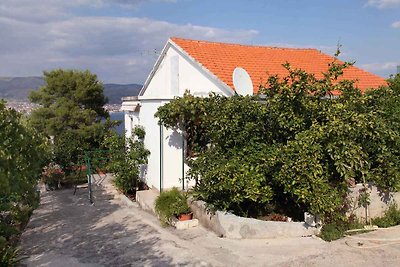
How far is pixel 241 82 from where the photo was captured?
12.3 metres

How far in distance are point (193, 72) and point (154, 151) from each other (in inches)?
143

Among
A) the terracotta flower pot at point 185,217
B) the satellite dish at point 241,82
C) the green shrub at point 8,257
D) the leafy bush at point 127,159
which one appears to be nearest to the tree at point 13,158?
the green shrub at point 8,257

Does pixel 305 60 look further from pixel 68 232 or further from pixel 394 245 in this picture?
pixel 68 232

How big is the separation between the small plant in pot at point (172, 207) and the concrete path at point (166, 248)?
14.6 inches

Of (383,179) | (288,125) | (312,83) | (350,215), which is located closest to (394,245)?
(350,215)

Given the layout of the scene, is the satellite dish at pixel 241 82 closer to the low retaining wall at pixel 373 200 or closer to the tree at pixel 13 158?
the low retaining wall at pixel 373 200

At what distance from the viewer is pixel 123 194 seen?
15734 mm

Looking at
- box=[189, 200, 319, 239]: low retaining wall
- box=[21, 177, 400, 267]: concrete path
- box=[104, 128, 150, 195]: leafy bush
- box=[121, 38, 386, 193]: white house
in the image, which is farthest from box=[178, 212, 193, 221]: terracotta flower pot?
box=[104, 128, 150, 195]: leafy bush

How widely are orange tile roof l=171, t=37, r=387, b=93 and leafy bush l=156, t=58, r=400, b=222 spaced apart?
3194mm

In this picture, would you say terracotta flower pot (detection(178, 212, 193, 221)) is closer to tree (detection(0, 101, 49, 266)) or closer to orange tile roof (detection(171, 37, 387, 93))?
tree (detection(0, 101, 49, 266))

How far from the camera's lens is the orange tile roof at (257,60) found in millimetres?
14977

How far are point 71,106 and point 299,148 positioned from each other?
19288 mm

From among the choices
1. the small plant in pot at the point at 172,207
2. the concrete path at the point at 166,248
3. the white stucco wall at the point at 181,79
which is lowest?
the concrete path at the point at 166,248

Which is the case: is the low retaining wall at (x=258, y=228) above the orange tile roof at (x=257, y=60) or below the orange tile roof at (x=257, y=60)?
below
